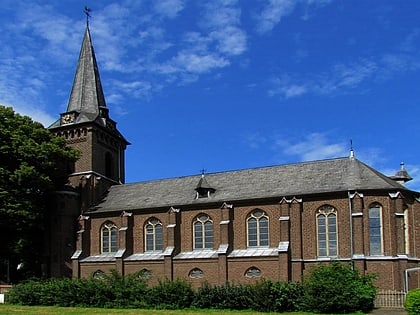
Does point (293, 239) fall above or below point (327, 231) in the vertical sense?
below

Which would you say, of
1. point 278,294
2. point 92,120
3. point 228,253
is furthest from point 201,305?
point 92,120

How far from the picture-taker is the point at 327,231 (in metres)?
40.5

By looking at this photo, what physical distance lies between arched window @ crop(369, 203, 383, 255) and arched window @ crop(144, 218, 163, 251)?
16856 millimetres

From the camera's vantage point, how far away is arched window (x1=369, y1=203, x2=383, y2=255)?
38.9 m

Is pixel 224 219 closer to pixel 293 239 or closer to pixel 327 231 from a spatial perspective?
pixel 293 239

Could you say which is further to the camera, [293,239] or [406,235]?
[293,239]

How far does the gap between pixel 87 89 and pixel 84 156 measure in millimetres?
7191

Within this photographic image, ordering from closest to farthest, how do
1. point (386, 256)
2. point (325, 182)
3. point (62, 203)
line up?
point (386, 256) → point (325, 182) → point (62, 203)

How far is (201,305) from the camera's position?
3453cm

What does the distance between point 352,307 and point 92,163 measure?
92.8 feet

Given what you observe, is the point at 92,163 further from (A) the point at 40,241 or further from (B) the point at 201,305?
(B) the point at 201,305

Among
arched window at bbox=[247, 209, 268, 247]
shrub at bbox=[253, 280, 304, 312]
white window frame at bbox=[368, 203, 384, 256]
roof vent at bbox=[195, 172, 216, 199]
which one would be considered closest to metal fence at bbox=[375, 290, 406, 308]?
white window frame at bbox=[368, 203, 384, 256]

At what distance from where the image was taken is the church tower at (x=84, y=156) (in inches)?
1911

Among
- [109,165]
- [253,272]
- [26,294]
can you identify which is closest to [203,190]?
[253,272]
